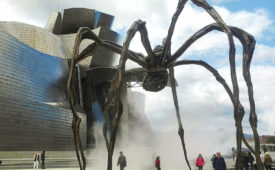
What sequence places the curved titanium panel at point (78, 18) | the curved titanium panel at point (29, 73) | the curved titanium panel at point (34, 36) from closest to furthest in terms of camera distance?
the curved titanium panel at point (29, 73), the curved titanium panel at point (34, 36), the curved titanium panel at point (78, 18)

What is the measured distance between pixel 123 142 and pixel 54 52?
13.5 m

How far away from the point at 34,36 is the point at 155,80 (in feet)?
105

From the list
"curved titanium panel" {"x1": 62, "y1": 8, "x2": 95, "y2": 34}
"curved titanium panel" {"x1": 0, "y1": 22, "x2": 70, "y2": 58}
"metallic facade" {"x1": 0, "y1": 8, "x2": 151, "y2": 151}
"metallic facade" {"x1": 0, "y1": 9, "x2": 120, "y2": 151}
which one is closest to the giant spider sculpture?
"metallic facade" {"x1": 0, "y1": 8, "x2": 151, "y2": 151}

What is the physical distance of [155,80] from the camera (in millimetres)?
5477

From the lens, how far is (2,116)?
22.2 m

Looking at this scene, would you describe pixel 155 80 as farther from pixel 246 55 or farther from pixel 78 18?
pixel 78 18

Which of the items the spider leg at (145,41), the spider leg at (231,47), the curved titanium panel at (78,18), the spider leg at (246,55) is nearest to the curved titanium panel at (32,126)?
the curved titanium panel at (78,18)

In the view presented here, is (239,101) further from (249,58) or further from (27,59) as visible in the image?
(27,59)

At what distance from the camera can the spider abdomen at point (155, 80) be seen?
5.47m

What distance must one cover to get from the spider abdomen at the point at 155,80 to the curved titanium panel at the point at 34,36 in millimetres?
30862

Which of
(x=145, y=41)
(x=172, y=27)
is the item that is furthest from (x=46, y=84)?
(x=172, y=27)

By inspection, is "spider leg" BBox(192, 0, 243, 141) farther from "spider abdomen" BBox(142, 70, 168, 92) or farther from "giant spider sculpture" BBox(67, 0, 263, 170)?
"spider abdomen" BBox(142, 70, 168, 92)

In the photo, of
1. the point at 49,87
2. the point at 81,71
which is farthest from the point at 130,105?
the point at 49,87

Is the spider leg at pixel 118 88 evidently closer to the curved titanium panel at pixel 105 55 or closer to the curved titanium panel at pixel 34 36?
the curved titanium panel at pixel 34 36
